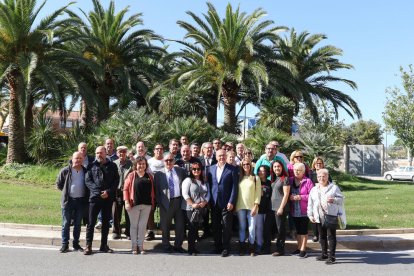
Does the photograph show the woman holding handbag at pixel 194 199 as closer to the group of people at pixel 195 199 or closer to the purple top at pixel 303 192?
the group of people at pixel 195 199

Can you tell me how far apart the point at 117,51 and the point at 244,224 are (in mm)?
17783

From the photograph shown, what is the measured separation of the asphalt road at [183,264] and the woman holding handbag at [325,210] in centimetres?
26

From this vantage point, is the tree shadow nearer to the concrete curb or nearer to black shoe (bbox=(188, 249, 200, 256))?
the concrete curb

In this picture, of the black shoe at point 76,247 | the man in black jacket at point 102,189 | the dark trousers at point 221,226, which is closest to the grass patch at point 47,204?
the black shoe at point 76,247

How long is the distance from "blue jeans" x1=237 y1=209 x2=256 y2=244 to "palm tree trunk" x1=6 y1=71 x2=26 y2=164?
1579cm

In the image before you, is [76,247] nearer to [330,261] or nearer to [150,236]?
[150,236]

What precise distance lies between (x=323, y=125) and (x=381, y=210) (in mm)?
27706

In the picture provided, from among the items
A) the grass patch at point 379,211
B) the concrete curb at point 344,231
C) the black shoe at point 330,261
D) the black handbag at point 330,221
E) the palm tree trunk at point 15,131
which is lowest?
the black shoe at point 330,261

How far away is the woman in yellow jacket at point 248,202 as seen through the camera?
25.1 ft

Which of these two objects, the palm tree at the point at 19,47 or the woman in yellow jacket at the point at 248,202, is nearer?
the woman in yellow jacket at the point at 248,202

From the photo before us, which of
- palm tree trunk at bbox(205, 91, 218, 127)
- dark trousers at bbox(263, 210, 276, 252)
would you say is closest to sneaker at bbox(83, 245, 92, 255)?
dark trousers at bbox(263, 210, 276, 252)

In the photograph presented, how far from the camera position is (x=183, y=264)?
6.91 metres

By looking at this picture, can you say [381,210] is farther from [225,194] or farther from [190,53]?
[190,53]

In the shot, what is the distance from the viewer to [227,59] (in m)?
22.9
